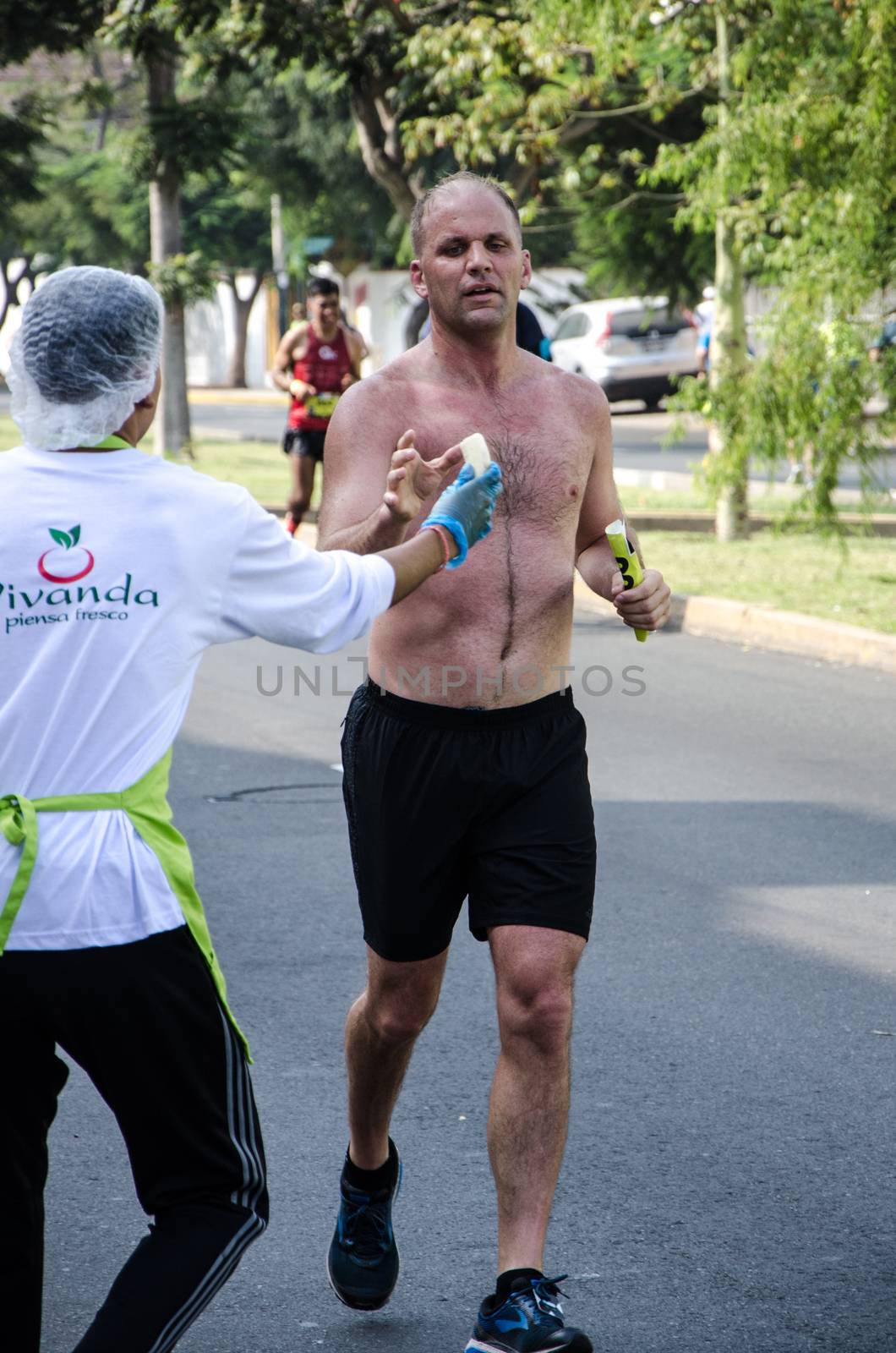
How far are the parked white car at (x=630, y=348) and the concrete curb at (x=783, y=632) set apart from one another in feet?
73.5

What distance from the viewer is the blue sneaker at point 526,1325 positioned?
3199 mm

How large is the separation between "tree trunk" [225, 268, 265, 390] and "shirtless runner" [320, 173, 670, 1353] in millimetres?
55088

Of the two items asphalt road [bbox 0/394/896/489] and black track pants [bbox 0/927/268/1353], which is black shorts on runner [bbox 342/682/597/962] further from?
asphalt road [bbox 0/394/896/489]

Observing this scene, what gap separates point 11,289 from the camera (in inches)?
2876

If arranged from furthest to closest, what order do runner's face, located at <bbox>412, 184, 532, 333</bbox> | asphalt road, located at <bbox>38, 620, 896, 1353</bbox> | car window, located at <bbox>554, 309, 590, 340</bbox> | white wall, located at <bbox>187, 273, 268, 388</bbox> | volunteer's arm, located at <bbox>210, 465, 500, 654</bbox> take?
white wall, located at <bbox>187, 273, 268, 388</bbox> < car window, located at <bbox>554, 309, 590, 340</bbox> < runner's face, located at <bbox>412, 184, 532, 333</bbox> < asphalt road, located at <bbox>38, 620, 896, 1353</bbox> < volunteer's arm, located at <bbox>210, 465, 500, 654</bbox>

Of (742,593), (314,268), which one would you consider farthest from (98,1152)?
(314,268)

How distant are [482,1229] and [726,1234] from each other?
486 mm

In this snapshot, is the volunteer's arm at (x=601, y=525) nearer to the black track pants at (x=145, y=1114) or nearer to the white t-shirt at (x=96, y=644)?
the white t-shirt at (x=96, y=644)

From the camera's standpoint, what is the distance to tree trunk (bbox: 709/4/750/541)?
13.8 metres

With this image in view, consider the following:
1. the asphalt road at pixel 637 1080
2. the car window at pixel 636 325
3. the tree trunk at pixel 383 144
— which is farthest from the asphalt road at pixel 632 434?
the asphalt road at pixel 637 1080

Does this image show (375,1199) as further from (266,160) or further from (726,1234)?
(266,160)

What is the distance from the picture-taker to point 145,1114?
264cm

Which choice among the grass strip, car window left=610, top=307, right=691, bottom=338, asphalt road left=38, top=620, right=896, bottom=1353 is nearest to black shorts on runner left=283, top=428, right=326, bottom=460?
the grass strip

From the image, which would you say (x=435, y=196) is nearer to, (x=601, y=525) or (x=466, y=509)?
(x=601, y=525)
